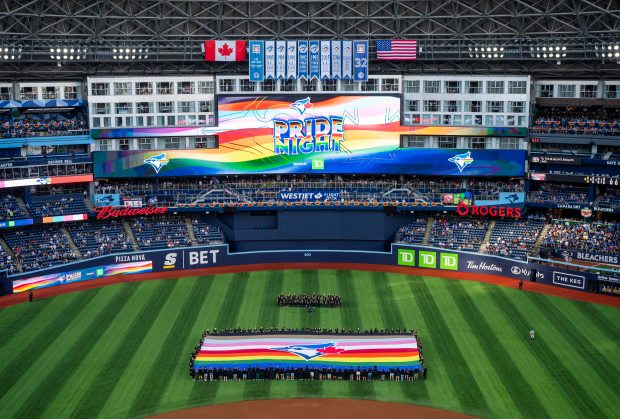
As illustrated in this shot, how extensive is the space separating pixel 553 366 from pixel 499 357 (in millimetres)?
3369

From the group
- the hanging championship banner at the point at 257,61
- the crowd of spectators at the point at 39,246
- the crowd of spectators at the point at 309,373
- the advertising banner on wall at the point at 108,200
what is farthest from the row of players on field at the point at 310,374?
the hanging championship banner at the point at 257,61

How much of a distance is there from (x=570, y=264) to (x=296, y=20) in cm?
3337

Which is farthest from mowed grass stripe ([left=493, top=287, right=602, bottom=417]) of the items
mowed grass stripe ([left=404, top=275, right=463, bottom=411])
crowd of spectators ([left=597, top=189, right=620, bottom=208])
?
crowd of spectators ([left=597, top=189, right=620, bottom=208])

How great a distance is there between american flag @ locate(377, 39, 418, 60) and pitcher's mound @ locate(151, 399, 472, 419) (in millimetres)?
37677

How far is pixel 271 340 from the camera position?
168 ft

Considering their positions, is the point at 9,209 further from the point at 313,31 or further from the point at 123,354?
the point at 313,31

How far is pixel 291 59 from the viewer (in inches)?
2884

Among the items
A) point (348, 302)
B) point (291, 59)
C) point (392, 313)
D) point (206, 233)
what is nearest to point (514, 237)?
point (392, 313)

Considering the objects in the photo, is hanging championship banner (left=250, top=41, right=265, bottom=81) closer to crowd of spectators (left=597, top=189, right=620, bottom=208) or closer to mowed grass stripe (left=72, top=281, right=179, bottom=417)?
mowed grass stripe (left=72, top=281, right=179, bottom=417)

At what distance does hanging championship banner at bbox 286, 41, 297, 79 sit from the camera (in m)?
73.0

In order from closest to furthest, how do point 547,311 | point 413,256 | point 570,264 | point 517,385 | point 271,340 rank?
point 517,385 < point 271,340 < point 547,311 < point 570,264 < point 413,256

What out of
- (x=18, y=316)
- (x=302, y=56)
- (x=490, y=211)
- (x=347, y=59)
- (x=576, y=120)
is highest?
(x=302, y=56)

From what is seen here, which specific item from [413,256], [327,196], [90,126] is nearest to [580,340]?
[413,256]

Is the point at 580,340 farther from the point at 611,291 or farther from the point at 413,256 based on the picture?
the point at 413,256
